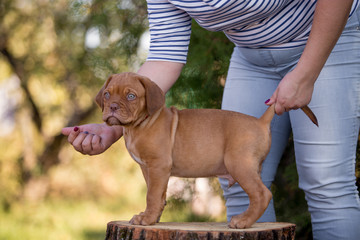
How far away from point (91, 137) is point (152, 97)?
34 centimetres

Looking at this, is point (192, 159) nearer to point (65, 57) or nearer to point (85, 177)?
point (65, 57)

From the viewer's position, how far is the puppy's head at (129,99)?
168 cm

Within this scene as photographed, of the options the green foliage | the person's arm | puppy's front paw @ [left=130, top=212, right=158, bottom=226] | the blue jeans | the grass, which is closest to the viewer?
the person's arm

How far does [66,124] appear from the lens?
6.93m

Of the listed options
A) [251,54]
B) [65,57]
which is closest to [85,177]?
[65,57]

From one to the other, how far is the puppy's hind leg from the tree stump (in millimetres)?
67

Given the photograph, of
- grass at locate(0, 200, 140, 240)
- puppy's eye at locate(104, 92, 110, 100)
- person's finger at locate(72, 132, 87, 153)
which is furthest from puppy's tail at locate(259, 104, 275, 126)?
grass at locate(0, 200, 140, 240)

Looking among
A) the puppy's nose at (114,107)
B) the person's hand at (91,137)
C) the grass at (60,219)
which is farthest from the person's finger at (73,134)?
the grass at (60,219)

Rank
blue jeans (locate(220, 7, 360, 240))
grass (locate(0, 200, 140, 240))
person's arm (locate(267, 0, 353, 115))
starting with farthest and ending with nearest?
grass (locate(0, 200, 140, 240)), blue jeans (locate(220, 7, 360, 240)), person's arm (locate(267, 0, 353, 115))

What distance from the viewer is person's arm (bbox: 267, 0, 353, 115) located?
1.67 meters

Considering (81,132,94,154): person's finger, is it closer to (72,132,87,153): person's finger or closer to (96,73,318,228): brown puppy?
(72,132,87,153): person's finger

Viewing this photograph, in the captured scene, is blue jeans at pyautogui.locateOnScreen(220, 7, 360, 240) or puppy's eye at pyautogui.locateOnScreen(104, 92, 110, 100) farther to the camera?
blue jeans at pyautogui.locateOnScreen(220, 7, 360, 240)

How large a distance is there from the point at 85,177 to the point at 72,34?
2.61 metres

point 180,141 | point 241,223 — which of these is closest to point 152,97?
point 180,141
